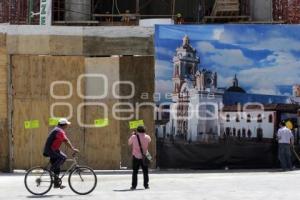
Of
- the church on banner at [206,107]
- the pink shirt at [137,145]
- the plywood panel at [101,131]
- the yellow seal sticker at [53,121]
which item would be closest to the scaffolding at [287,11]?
the church on banner at [206,107]

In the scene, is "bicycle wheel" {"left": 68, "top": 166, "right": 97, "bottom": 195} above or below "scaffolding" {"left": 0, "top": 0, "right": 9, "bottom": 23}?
below

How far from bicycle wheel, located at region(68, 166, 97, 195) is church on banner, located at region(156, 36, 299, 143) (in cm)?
723

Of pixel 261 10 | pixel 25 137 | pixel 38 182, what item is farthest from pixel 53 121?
pixel 261 10

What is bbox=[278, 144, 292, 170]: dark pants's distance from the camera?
22.5 m

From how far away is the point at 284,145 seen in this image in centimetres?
2250

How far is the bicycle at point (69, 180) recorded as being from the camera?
15367 millimetres

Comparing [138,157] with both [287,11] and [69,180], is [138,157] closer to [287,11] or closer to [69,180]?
[69,180]

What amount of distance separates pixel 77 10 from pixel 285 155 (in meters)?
12.2

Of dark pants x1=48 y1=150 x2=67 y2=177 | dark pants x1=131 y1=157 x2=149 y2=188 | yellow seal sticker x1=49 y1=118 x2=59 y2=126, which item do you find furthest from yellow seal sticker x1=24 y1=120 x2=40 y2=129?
dark pants x1=48 y1=150 x2=67 y2=177

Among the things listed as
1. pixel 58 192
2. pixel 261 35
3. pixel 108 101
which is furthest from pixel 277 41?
pixel 58 192

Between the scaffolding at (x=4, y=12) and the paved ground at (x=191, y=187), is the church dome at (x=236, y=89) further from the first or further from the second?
the scaffolding at (x=4, y=12)

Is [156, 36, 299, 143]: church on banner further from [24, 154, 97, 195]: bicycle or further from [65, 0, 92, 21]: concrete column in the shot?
[65, 0, 92, 21]: concrete column

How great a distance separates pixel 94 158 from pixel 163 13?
13659 mm

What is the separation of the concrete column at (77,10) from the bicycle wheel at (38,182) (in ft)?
49.6
